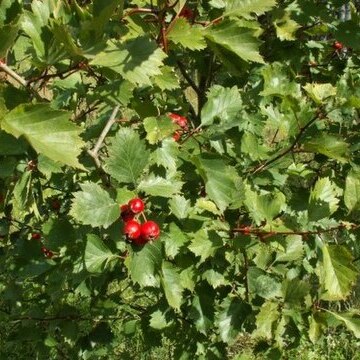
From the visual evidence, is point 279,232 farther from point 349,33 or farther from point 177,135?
point 349,33

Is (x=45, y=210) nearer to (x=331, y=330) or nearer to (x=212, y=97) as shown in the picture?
(x=212, y=97)

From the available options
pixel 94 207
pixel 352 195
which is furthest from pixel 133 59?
pixel 352 195

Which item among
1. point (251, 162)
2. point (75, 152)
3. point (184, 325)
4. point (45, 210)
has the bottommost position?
point (184, 325)

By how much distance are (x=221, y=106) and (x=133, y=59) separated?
65 cm

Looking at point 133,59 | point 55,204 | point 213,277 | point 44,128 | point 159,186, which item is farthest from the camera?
point 55,204

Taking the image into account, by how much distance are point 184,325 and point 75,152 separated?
1487 mm

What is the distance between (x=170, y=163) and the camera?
66.7 inches

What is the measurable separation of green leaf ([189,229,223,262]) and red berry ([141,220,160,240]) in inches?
9.5

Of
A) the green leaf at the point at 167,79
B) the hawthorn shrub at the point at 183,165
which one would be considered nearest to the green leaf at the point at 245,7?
the hawthorn shrub at the point at 183,165

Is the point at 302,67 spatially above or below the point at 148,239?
below

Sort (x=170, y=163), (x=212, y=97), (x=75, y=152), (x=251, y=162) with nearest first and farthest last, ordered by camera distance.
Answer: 1. (x=75, y=152)
2. (x=170, y=163)
3. (x=212, y=97)
4. (x=251, y=162)

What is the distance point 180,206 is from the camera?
1823 millimetres

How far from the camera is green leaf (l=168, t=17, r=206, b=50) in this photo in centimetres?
162

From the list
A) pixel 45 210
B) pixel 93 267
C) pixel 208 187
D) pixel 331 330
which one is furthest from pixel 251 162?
pixel 331 330
